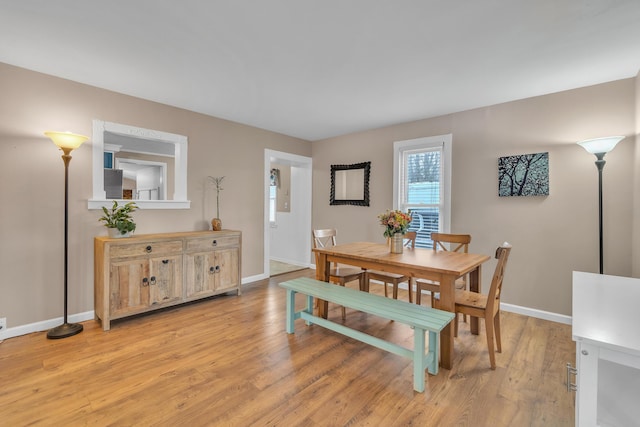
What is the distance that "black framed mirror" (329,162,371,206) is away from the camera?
469cm

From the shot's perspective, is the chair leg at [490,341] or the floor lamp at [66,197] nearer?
the chair leg at [490,341]

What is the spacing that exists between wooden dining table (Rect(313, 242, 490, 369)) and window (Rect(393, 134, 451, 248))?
50.5 inches

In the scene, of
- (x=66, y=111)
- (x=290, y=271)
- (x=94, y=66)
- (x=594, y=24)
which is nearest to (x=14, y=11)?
→ (x=94, y=66)

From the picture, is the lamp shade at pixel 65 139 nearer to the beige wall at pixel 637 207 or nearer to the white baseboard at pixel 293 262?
the white baseboard at pixel 293 262

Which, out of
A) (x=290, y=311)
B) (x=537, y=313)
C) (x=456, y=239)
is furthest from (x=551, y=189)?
(x=290, y=311)

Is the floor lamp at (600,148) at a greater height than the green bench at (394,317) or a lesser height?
greater

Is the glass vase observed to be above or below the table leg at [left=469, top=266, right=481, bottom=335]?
above

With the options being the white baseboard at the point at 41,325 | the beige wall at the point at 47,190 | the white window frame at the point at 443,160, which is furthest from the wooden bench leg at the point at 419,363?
the white baseboard at the point at 41,325

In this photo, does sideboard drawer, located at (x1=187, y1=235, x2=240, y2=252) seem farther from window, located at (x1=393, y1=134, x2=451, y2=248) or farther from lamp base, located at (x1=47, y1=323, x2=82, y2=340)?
window, located at (x1=393, y1=134, x2=451, y2=248)

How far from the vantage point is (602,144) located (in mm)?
2502

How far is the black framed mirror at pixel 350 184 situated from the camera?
4691mm

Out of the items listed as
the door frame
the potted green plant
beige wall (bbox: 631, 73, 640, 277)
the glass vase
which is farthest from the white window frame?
the potted green plant

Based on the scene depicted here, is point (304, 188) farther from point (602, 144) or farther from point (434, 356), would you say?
point (602, 144)

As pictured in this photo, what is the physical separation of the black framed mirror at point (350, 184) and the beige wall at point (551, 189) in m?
1.06
